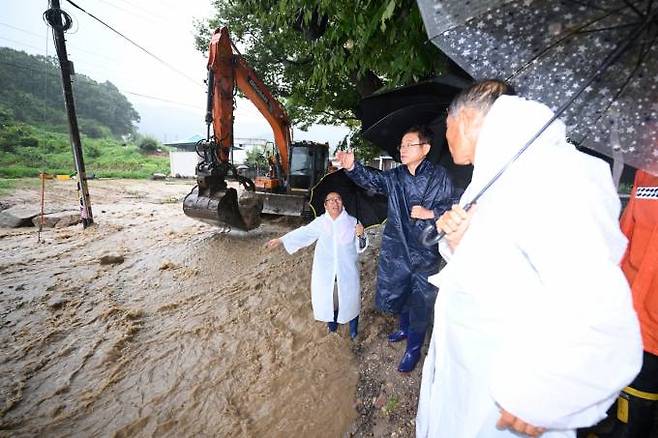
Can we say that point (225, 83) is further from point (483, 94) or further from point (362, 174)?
point (483, 94)

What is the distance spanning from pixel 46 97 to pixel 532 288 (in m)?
60.0

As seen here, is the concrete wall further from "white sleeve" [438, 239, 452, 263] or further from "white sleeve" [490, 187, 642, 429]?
"white sleeve" [490, 187, 642, 429]

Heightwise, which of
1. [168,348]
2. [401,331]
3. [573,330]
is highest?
[573,330]

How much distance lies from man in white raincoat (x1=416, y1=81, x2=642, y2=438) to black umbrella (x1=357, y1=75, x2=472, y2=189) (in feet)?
3.98

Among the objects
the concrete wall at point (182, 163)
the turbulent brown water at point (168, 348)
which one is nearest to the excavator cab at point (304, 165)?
the turbulent brown water at point (168, 348)

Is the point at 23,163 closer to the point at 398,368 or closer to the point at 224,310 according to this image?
the point at 224,310

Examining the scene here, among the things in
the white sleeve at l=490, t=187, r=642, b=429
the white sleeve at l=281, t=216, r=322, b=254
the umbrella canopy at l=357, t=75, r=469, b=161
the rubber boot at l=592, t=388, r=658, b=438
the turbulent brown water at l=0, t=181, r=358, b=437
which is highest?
the umbrella canopy at l=357, t=75, r=469, b=161

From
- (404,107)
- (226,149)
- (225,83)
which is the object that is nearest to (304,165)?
(226,149)

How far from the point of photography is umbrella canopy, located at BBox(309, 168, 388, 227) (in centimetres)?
322

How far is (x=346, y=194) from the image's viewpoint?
10.6 ft

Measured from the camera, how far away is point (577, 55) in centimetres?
137

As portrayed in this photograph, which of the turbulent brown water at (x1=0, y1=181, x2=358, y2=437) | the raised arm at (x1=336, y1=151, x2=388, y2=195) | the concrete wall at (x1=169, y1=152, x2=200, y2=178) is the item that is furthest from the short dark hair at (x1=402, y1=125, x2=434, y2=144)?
the concrete wall at (x1=169, y1=152, x2=200, y2=178)

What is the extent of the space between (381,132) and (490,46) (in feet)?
4.08

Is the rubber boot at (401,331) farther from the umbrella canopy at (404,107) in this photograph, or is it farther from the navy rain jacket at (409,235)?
the umbrella canopy at (404,107)
